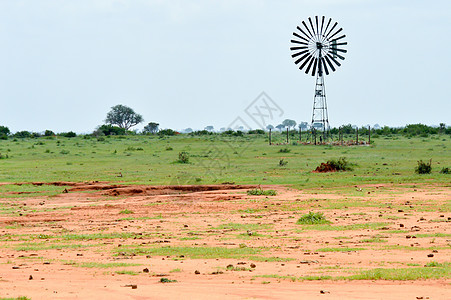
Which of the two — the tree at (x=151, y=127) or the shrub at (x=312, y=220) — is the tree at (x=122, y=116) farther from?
the shrub at (x=312, y=220)

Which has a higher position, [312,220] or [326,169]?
[326,169]

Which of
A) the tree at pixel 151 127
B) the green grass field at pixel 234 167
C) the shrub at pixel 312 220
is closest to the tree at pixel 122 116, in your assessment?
the tree at pixel 151 127

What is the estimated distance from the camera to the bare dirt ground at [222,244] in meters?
9.49

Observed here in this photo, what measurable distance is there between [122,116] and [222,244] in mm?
130306

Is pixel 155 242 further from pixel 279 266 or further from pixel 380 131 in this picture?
pixel 380 131

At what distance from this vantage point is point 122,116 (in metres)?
143

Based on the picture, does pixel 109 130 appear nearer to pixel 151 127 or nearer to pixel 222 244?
pixel 151 127

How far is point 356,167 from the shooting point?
34562 millimetres

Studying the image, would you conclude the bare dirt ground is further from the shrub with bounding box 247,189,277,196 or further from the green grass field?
the green grass field

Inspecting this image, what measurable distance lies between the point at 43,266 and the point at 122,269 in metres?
1.60

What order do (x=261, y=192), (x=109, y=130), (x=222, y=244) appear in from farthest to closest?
(x=109, y=130) < (x=261, y=192) < (x=222, y=244)

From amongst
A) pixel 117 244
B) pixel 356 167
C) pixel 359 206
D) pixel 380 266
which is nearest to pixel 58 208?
pixel 117 244

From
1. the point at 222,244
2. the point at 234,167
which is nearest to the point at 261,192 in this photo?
the point at 222,244

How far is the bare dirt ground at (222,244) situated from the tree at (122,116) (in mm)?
117739
